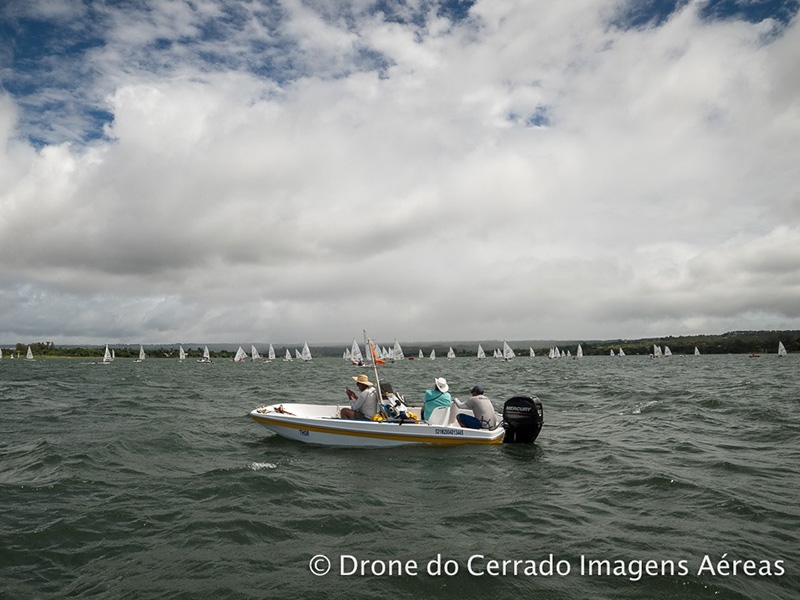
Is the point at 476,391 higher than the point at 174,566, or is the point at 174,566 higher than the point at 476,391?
the point at 476,391

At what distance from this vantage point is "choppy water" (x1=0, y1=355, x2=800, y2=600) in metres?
7.67

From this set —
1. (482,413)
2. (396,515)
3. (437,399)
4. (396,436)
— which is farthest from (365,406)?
(396,515)

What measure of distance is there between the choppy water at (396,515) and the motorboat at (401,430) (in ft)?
1.37

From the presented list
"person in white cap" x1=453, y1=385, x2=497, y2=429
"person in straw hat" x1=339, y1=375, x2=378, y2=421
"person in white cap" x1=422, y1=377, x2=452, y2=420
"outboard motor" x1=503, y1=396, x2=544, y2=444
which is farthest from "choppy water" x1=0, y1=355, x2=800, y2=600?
"person in white cap" x1=422, y1=377, x2=452, y2=420

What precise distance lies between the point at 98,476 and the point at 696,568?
1331 centimetres

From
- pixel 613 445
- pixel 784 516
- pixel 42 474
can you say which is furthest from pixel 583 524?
pixel 42 474

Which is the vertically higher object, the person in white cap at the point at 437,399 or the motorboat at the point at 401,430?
the person in white cap at the point at 437,399

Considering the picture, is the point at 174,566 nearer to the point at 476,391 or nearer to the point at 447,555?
the point at 447,555

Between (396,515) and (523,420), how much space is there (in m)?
7.77

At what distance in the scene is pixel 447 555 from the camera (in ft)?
28.1

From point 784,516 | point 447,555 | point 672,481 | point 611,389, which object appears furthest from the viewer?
point 611,389

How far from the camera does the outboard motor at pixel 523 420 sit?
17109 millimetres

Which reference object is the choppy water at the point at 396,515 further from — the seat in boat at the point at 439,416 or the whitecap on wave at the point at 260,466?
the seat in boat at the point at 439,416

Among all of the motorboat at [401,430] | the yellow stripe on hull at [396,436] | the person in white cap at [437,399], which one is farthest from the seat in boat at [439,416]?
the yellow stripe on hull at [396,436]
